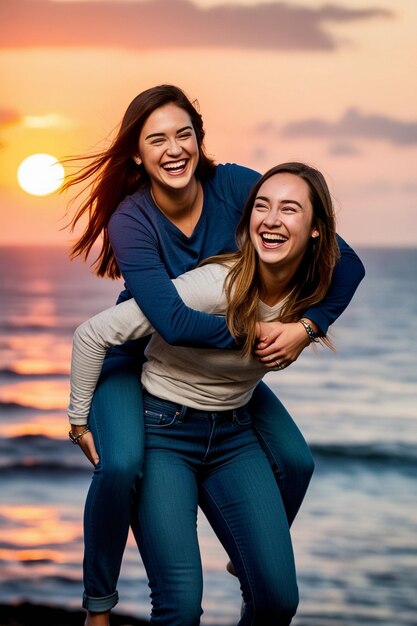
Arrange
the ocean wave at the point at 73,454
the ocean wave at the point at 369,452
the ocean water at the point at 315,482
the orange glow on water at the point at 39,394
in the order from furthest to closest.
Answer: the orange glow on water at the point at 39,394, the ocean wave at the point at 369,452, the ocean wave at the point at 73,454, the ocean water at the point at 315,482

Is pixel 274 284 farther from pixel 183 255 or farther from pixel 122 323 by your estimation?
pixel 122 323

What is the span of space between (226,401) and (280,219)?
55cm

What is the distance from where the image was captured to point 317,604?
745cm

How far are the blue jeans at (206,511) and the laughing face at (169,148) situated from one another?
65 centimetres

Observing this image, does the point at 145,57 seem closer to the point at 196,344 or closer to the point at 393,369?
the point at 393,369

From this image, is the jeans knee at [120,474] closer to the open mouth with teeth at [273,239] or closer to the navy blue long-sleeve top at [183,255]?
the navy blue long-sleeve top at [183,255]

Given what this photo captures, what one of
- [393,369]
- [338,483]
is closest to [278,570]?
[338,483]

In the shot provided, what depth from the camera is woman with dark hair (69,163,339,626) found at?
287 centimetres

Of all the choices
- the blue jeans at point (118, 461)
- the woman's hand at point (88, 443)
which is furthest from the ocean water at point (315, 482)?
the woman's hand at point (88, 443)

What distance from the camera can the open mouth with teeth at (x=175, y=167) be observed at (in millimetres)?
3012

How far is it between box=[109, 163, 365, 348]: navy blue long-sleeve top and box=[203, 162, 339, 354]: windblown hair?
0.17 feet

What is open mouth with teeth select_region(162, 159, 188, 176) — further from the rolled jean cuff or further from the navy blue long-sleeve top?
the rolled jean cuff

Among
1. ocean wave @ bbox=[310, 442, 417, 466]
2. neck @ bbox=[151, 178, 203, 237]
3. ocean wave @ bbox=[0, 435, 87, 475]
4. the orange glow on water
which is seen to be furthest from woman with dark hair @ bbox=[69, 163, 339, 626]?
the orange glow on water

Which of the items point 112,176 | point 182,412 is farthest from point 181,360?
point 112,176
